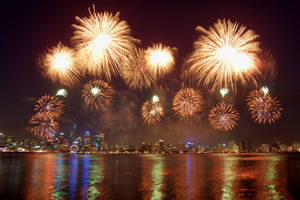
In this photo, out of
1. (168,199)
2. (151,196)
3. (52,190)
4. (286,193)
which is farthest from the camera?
(52,190)

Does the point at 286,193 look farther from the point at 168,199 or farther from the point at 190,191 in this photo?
the point at 168,199

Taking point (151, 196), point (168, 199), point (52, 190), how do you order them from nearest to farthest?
1. point (168, 199)
2. point (151, 196)
3. point (52, 190)

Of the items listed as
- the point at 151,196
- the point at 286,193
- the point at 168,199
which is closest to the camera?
the point at 168,199

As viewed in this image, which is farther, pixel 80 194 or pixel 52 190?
pixel 52 190

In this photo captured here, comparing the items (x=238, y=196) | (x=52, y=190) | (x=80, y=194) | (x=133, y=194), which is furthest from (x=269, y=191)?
(x=52, y=190)

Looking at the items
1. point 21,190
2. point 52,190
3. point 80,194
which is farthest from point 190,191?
point 21,190

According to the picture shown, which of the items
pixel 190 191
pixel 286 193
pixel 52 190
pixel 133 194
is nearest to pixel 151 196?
pixel 133 194

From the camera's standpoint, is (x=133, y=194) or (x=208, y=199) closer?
(x=208, y=199)

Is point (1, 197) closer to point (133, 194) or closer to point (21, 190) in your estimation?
point (21, 190)
